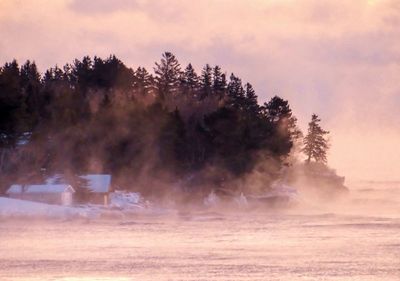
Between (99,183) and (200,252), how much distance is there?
5026 centimetres

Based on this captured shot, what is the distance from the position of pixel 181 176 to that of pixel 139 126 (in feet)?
24.3

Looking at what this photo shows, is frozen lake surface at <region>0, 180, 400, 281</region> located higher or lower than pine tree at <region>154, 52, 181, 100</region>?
lower

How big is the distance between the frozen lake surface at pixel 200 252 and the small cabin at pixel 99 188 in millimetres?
28742

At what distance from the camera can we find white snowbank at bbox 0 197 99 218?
62.8 metres

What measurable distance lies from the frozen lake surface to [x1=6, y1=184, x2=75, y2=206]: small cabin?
71.5 feet

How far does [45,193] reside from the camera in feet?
248

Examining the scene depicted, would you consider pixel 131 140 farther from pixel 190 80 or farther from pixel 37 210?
pixel 190 80

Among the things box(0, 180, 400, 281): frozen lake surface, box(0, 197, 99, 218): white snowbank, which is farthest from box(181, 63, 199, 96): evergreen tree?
box(0, 180, 400, 281): frozen lake surface

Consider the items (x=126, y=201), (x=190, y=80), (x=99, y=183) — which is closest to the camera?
(x=99, y=183)

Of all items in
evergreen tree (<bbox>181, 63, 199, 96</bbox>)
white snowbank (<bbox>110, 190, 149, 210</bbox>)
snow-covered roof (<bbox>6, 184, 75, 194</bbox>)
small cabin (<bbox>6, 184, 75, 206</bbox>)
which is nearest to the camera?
small cabin (<bbox>6, 184, 75, 206</bbox>)

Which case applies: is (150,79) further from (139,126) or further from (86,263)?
(86,263)

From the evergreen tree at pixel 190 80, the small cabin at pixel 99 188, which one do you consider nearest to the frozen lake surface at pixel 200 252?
the small cabin at pixel 99 188

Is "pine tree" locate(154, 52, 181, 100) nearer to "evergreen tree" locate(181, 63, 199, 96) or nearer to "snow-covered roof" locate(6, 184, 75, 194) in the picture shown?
"evergreen tree" locate(181, 63, 199, 96)

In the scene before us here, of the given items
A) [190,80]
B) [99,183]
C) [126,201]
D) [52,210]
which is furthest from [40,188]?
[190,80]
